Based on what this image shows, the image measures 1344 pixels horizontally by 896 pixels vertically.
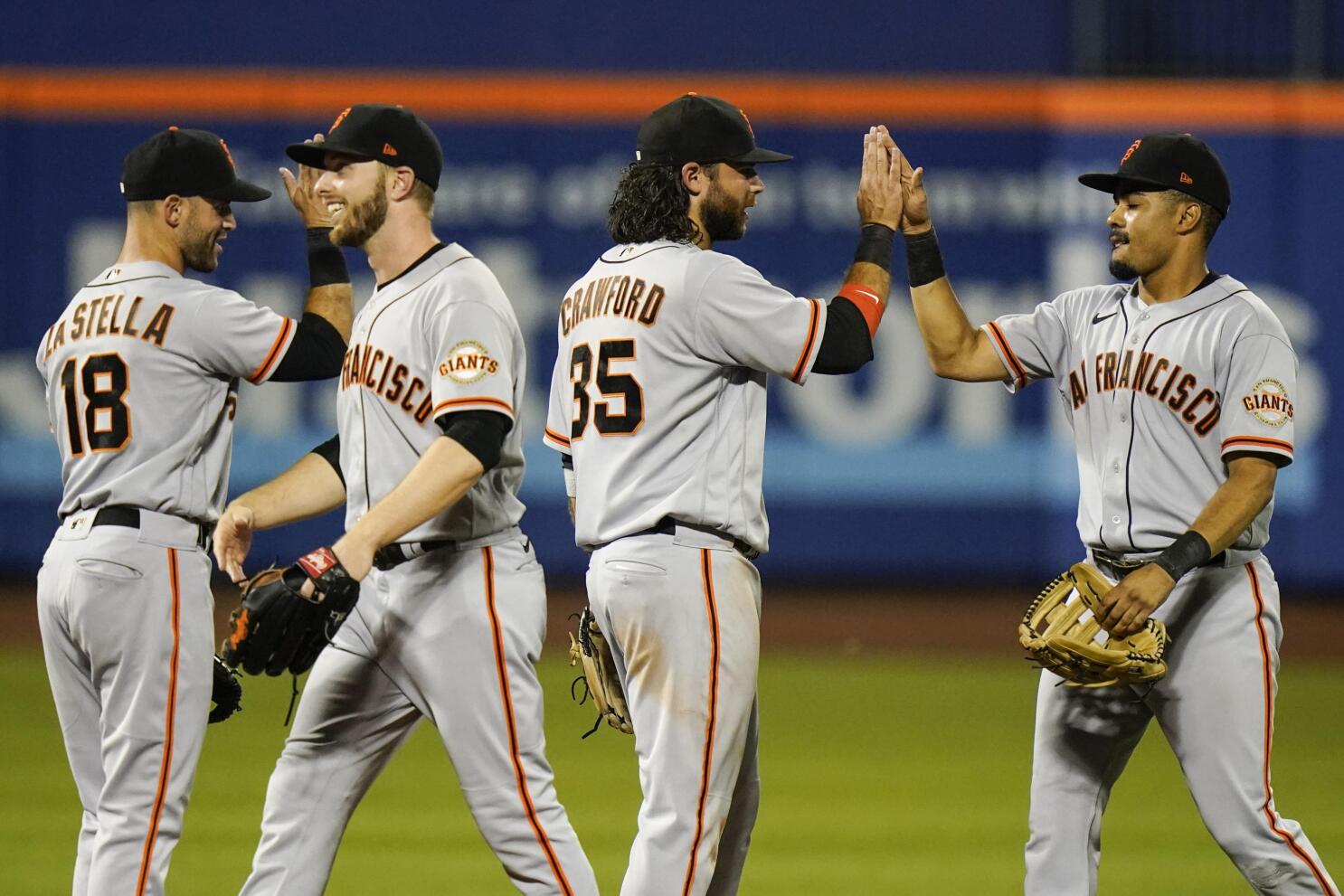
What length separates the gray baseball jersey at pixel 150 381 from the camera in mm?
4309

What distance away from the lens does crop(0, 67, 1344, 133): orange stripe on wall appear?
12.4 metres

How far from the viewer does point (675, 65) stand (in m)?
13.0

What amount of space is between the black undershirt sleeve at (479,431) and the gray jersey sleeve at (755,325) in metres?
0.49

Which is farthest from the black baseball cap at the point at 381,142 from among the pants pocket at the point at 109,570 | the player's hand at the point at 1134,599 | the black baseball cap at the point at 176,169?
the player's hand at the point at 1134,599

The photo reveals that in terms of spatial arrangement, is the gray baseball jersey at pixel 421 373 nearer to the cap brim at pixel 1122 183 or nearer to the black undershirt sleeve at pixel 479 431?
the black undershirt sleeve at pixel 479 431

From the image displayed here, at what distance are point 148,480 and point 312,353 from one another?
50 centimetres

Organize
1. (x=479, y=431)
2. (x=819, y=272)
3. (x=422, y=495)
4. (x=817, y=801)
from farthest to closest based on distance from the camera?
(x=819, y=272) → (x=817, y=801) → (x=479, y=431) → (x=422, y=495)

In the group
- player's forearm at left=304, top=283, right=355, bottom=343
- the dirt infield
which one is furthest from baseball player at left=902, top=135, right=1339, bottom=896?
the dirt infield

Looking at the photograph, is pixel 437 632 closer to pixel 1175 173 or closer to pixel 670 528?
pixel 670 528

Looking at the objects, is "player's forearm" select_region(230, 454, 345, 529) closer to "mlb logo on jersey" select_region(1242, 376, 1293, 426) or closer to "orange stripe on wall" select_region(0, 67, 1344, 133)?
"mlb logo on jersey" select_region(1242, 376, 1293, 426)

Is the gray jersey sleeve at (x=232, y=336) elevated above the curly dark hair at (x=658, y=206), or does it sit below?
below

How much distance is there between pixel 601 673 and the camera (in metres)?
4.31

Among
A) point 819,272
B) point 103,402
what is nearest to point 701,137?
point 103,402

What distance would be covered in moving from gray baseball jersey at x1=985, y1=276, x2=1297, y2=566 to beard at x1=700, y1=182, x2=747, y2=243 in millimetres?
988
